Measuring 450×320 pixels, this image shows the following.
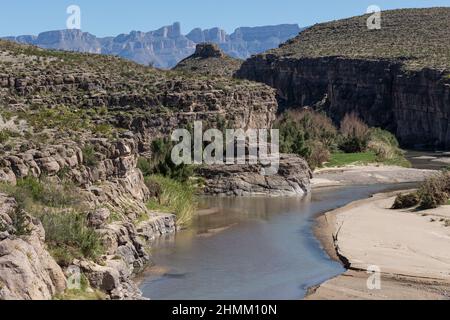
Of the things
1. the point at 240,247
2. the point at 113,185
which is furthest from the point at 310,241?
the point at 113,185

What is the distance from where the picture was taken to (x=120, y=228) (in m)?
31.6

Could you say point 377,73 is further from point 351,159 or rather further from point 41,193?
point 41,193

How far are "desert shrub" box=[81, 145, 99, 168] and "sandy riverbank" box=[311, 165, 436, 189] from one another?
2475 centimetres

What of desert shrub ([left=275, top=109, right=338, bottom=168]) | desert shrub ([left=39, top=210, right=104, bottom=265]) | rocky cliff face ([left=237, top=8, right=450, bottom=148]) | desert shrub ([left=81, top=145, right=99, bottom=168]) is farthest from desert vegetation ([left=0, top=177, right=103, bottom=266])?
rocky cliff face ([left=237, top=8, right=450, bottom=148])

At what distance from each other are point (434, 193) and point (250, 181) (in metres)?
12.4

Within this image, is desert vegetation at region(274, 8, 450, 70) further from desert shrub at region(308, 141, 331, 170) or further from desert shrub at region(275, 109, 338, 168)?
desert shrub at region(308, 141, 331, 170)

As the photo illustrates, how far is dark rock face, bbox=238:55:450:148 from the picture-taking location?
94.1 m

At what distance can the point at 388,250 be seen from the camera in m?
33.8

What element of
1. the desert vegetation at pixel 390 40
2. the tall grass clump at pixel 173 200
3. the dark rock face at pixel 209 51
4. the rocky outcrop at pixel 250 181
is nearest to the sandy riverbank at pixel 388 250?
the rocky outcrop at pixel 250 181
